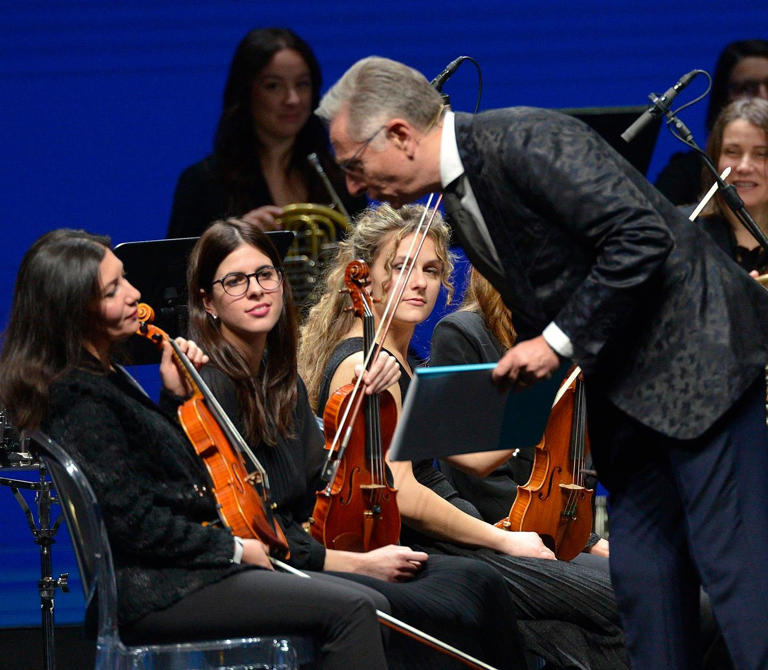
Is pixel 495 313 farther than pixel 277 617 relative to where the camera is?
Yes

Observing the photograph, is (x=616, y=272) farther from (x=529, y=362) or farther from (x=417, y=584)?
(x=417, y=584)

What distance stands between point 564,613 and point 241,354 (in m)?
0.90

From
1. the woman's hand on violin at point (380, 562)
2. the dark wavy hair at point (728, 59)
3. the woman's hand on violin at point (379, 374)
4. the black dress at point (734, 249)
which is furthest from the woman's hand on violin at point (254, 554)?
the dark wavy hair at point (728, 59)

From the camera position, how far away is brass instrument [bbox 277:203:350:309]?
163 inches

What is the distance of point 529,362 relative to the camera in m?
1.95

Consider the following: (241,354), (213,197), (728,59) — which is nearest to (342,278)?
(241,354)

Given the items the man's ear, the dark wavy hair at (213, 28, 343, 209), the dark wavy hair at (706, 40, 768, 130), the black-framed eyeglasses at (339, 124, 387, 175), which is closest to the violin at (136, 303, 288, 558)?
the black-framed eyeglasses at (339, 124, 387, 175)

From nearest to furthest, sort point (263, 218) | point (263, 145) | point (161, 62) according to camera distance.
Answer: point (263, 218)
point (263, 145)
point (161, 62)

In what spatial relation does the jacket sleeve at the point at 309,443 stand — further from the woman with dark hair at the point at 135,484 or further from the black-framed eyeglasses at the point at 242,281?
the woman with dark hair at the point at 135,484

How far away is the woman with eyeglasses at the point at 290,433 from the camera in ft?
8.37

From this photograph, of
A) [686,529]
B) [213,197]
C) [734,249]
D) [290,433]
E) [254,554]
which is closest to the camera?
[686,529]

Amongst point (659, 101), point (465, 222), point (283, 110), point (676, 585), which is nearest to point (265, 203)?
point (283, 110)

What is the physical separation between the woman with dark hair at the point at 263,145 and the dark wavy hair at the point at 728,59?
50.2 inches

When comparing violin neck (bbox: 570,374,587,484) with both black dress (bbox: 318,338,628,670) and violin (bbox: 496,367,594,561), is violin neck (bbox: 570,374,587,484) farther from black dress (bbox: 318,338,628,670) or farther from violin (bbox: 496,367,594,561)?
black dress (bbox: 318,338,628,670)
